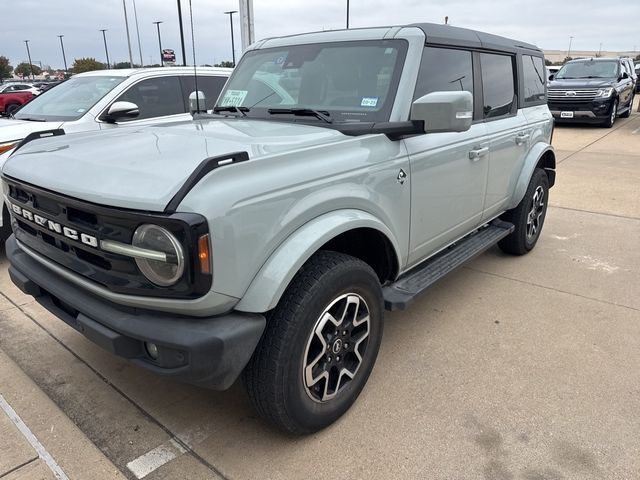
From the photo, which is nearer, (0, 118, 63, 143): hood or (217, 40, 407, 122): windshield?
(217, 40, 407, 122): windshield

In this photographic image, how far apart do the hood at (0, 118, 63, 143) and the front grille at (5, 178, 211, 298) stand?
277 cm

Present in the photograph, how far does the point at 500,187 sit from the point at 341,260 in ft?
7.34

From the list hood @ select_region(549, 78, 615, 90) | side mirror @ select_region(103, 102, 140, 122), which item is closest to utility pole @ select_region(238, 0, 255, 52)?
side mirror @ select_region(103, 102, 140, 122)

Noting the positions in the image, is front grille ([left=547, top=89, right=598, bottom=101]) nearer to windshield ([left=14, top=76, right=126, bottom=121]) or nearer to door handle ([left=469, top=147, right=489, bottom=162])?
door handle ([left=469, top=147, right=489, bottom=162])

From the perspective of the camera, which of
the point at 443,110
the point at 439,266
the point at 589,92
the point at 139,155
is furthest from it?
the point at 589,92

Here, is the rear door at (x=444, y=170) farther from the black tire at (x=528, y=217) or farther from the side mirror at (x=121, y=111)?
the side mirror at (x=121, y=111)

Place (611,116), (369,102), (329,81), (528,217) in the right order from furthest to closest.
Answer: (611,116) < (528,217) < (329,81) < (369,102)

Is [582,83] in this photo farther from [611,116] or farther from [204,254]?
[204,254]

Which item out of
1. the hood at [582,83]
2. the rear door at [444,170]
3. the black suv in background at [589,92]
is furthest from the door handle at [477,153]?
the hood at [582,83]

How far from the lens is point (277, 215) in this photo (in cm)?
204

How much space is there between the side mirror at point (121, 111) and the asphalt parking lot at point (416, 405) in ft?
6.61

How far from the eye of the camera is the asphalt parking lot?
2.27 m

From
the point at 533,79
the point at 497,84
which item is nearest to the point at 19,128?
the point at 497,84

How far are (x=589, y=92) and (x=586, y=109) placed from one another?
44 centimetres
